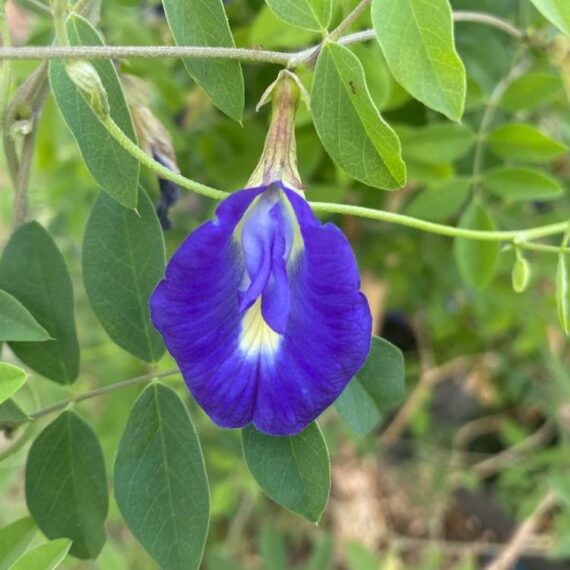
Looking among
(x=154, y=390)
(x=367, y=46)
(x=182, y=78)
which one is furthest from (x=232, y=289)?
(x=182, y=78)

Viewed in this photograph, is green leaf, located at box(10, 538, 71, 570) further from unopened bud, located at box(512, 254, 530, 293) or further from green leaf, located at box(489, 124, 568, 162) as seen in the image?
green leaf, located at box(489, 124, 568, 162)

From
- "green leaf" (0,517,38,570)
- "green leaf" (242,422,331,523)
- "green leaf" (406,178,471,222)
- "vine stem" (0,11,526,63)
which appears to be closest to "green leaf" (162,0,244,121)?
"vine stem" (0,11,526,63)

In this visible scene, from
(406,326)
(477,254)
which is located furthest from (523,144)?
(406,326)

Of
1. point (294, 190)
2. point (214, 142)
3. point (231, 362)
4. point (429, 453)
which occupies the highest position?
point (294, 190)

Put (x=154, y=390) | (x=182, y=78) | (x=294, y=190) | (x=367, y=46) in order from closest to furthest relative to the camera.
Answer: (x=294, y=190)
(x=154, y=390)
(x=367, y=46)
(x=182, y=78)

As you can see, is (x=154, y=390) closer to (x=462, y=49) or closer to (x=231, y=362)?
(x=231, y=362)

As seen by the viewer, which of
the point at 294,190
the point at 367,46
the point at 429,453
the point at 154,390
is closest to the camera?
the point at 294,190

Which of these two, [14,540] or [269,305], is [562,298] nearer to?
[269,305]
